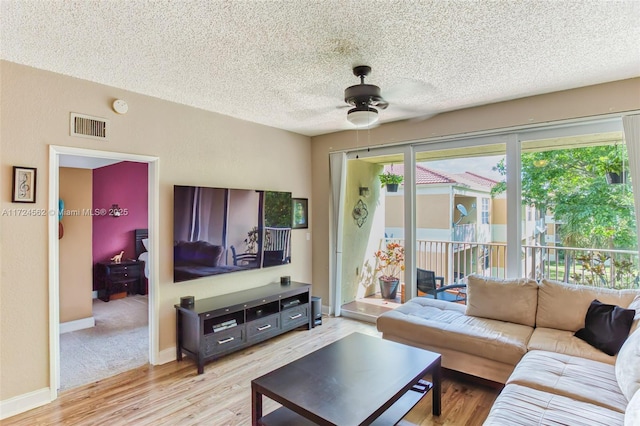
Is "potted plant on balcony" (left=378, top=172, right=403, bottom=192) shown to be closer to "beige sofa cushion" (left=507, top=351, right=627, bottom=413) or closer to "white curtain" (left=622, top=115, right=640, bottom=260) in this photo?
"white curtain" (left=622, top=115, right=640, bottom=260)

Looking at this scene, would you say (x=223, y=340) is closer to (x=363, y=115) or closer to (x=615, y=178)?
(x=363, y=115)

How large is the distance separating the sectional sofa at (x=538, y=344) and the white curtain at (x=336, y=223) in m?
1.48

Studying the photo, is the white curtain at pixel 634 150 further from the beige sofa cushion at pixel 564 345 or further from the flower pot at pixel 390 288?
the flower pot at pixel 390 288

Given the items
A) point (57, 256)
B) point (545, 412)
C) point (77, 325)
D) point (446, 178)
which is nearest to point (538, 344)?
point (545, 412)

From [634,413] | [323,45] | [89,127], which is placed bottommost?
[634,413]

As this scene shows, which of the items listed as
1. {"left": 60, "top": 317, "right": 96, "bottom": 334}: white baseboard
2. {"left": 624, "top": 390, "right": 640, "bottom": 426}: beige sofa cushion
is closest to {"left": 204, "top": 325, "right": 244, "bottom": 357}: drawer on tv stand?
{"left": 60, "top": 317, "right": 96, "bottom": 334}: white baseboard

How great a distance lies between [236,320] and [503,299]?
268cm

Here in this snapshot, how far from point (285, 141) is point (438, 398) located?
363 cm

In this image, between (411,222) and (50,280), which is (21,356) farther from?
(411,222)

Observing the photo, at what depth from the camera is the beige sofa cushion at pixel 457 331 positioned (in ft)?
8.72

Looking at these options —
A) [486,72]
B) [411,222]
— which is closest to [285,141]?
[411,222]

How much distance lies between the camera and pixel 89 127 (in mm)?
2947

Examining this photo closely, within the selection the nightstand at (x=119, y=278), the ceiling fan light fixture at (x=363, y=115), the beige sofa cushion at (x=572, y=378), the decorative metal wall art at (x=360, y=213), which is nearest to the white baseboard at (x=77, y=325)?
the nightstand at (x=119, y=278)

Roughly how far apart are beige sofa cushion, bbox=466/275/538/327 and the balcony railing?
1.78 feet
